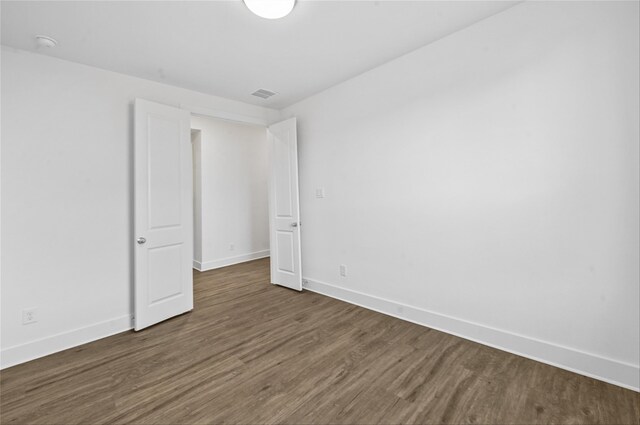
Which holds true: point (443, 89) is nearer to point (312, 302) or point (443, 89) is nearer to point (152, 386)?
point (312, 302)

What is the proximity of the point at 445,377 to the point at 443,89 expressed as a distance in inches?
93.5

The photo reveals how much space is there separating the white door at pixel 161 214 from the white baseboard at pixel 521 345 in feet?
7.01

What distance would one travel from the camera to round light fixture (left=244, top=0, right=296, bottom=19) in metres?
1.92

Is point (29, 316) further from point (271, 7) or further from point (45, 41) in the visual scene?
point (271, 7)

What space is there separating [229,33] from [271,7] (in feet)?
1.93

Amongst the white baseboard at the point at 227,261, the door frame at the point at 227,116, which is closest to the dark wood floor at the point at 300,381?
the door frame at the point at 227,116

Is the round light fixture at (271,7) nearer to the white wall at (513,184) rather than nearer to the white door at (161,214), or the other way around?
the white wall at (513,184)

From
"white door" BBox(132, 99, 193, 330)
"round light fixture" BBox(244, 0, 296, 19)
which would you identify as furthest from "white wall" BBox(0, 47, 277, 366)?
"round light fixture" BBox(244, 0, 296, 19)

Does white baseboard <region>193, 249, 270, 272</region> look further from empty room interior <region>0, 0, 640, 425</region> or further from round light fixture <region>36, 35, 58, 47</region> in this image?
round light fixture <region>36, 35, 58, 47</region>

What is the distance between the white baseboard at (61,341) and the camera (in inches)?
91.8

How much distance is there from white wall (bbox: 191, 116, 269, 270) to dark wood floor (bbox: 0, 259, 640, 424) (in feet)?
8.58

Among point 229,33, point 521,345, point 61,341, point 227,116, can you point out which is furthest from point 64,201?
point 521,345

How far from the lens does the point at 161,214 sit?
309cm

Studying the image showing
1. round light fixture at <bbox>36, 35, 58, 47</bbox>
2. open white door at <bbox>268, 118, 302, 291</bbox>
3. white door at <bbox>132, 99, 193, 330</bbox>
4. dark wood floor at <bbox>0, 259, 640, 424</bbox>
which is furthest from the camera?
open white door at <bbox>268, 118, 302, 291</bbox>
